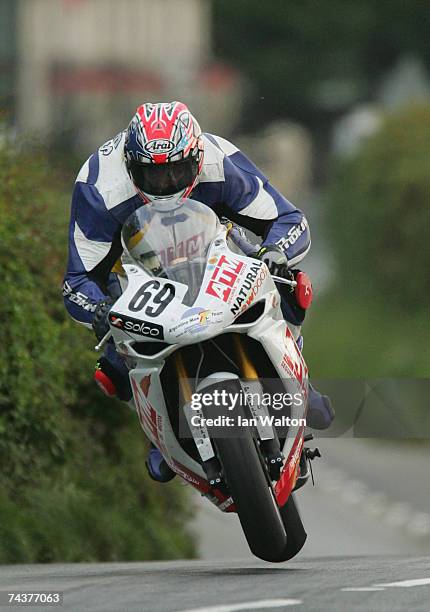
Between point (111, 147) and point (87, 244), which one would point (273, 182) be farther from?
point (87, 244)

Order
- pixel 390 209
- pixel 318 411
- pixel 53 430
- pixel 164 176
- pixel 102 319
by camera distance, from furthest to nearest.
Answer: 1. pixel 390 209
2. pixel 53 430
3. pixel 318 411
4. pixel 164 176
5. pixel 102 319

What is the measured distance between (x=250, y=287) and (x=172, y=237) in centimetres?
43

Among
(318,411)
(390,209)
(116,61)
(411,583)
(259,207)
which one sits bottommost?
(390,209)

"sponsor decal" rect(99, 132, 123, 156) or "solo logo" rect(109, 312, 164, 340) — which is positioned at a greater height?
"sponsor decal" rect(99, 132, 123, 156)

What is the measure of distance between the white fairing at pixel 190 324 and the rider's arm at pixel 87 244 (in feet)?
1.91

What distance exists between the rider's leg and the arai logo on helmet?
0.89 m

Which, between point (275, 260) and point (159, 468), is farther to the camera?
point (159, 468)

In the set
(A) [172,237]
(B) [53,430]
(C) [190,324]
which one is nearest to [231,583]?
(C) [190,324]

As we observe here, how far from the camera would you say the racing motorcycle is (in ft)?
23.4

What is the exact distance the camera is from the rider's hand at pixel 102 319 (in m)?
7.61

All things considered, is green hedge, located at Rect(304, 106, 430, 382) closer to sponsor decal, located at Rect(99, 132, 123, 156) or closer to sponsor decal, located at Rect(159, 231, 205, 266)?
sponsor decal, located at Rect(99, 132, 123, 156)

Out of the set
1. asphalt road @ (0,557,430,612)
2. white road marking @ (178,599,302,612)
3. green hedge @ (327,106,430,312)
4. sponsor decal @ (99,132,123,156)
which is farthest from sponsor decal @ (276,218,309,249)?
green hedge @ (327,106,430,312)

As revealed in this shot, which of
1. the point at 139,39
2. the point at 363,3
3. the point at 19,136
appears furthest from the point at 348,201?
the point at 19,136

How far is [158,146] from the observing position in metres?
7.67
